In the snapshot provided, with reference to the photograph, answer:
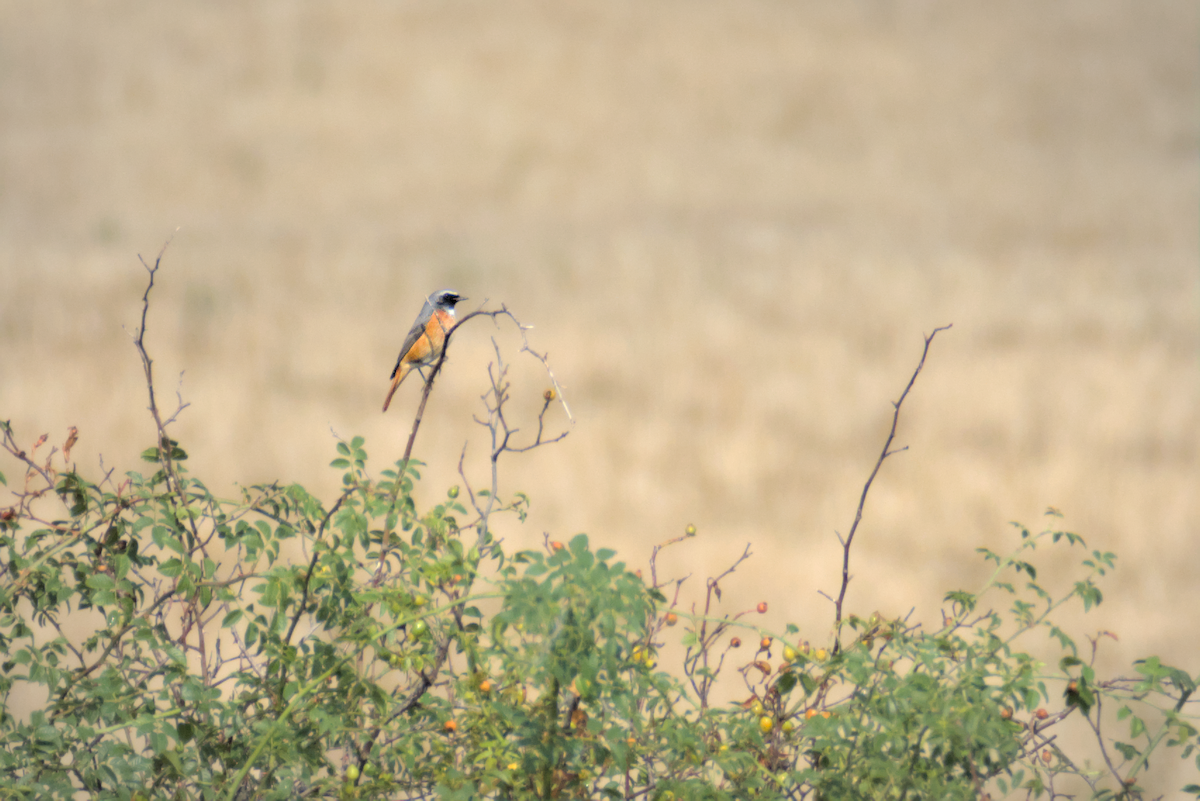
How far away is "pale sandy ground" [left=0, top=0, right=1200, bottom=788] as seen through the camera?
330 inches

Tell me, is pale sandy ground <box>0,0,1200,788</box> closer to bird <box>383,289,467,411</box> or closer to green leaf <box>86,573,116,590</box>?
bird <box>383,289,467,411</box>

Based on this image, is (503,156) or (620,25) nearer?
(503,156)

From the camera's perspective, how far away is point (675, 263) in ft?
34.8

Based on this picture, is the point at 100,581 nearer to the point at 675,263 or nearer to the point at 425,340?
the point at 425,340

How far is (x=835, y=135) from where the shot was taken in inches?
508

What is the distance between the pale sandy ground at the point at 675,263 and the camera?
330 inches

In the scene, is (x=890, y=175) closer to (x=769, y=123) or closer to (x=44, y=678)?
(x=769, y=123)

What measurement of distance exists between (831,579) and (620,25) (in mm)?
9993

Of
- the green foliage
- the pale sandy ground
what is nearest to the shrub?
the green foliage

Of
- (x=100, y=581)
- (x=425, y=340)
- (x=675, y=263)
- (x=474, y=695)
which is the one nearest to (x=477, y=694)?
(x=474, y=695)

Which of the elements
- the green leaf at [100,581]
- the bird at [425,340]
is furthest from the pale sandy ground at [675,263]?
the green leaf at [100,581]

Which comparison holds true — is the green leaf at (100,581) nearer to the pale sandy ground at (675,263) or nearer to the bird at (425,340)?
the bird at (425,340)

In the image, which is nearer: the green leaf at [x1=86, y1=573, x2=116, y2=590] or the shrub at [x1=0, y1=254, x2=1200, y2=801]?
the shrub at [x1=0, y1=254, x2=1200, y2=801]

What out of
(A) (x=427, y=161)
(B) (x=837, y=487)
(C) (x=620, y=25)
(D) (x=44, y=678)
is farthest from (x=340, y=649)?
(C) (x=620, y=25)
